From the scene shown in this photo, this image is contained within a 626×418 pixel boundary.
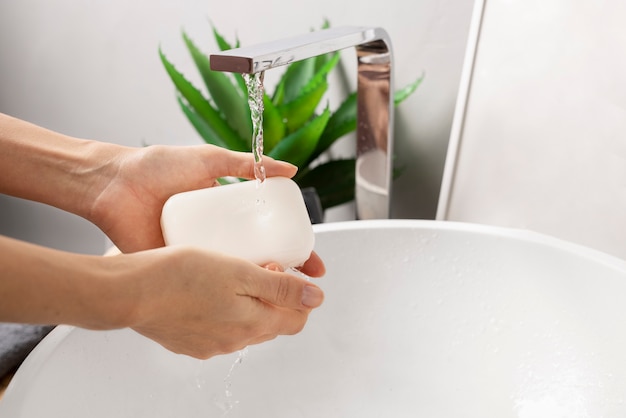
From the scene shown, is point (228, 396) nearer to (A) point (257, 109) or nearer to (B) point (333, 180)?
(A) point (257, 109)

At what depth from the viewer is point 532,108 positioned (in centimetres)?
81

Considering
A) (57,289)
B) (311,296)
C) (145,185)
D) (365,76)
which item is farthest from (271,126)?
(57,289)

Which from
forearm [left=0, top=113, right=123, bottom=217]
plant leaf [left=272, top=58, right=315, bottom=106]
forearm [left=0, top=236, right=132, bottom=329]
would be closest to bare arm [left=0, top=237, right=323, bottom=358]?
forearm [left=0, top=236, right=132, bottom=329]

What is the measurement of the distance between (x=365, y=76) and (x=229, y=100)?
36cm

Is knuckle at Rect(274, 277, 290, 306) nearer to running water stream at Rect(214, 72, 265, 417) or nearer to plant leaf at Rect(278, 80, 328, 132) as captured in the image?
running water stream at Rect(214, 72, 265, 417)

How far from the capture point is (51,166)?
0.66 metres

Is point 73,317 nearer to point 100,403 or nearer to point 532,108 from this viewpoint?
point 100,403

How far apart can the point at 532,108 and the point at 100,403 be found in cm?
57

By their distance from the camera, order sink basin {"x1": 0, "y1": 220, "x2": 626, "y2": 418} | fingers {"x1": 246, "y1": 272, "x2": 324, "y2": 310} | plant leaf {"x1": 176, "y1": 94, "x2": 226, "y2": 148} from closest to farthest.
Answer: fingers {"x1": 246, "y1": 272, "x2": 324, "y2": 310} → sink basin {"x1": 0, "y1": 220, "x2": 626, "y2": 418} → plant leaf {"x1": 176, "y1": 94, "x2": 226, "y2": 148}

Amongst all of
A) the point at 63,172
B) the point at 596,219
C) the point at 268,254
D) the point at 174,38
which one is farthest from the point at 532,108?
the point at 174,38

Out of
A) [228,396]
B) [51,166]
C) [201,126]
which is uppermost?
[51,166]

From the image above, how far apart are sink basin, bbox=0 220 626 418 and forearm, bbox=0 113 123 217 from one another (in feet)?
0.48

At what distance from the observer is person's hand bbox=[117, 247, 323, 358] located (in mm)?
452

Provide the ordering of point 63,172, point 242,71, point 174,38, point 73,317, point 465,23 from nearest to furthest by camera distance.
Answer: point 73,317
point 242,71
point 63,172
point 465,23
point 174,38
